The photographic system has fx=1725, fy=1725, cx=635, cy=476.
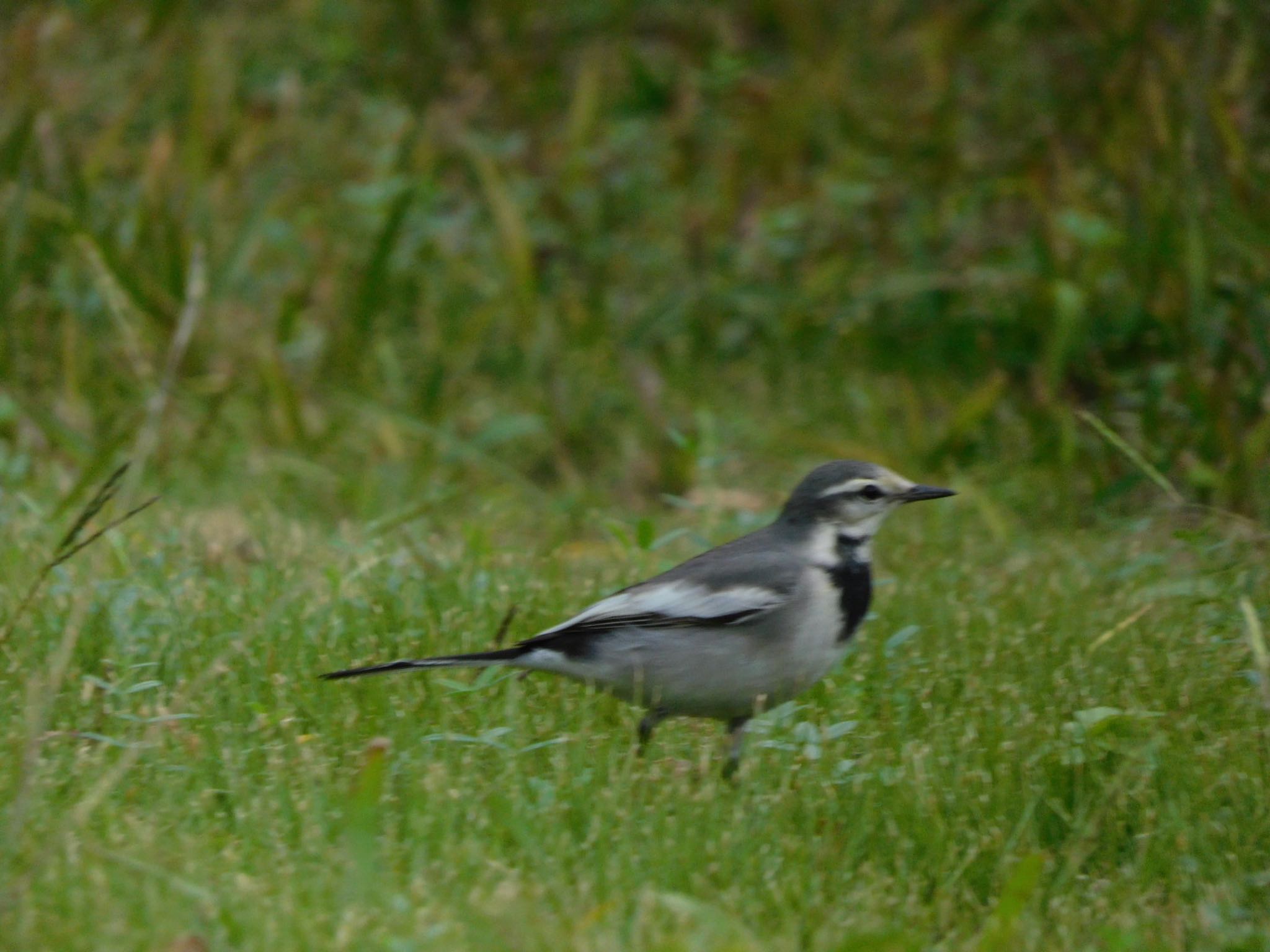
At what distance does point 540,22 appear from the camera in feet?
36.1

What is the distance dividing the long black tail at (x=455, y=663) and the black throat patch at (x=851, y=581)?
0.77 m

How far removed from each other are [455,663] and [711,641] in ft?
1.99

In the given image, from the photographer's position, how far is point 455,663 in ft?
12.7

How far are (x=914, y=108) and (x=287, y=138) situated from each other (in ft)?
11.9

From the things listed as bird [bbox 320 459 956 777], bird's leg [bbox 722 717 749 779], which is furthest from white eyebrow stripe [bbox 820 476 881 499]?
bird's leg [bbox 722 717 749 779]

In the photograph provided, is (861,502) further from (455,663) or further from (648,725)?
(455,663)

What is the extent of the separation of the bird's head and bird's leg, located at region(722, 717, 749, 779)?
54 centimetres

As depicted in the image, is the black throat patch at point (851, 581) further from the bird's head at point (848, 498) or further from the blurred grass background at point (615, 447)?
the blurred grass background at point (615, 447)

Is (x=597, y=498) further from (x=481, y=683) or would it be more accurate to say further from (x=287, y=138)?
(x=287, y=138)

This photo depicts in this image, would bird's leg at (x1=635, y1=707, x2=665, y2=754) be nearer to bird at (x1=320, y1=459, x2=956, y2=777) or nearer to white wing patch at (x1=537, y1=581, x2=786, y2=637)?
bird at (x1=320, y1=459, x2=956, y2=777)

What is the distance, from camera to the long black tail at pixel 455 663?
3.87 meters

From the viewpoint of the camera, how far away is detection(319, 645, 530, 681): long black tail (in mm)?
3867

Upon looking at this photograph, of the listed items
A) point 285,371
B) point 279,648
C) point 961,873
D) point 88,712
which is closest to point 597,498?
point 285,371

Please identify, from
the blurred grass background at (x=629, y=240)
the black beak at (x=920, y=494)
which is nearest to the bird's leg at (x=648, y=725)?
the black beak at (x=920, y=494)
